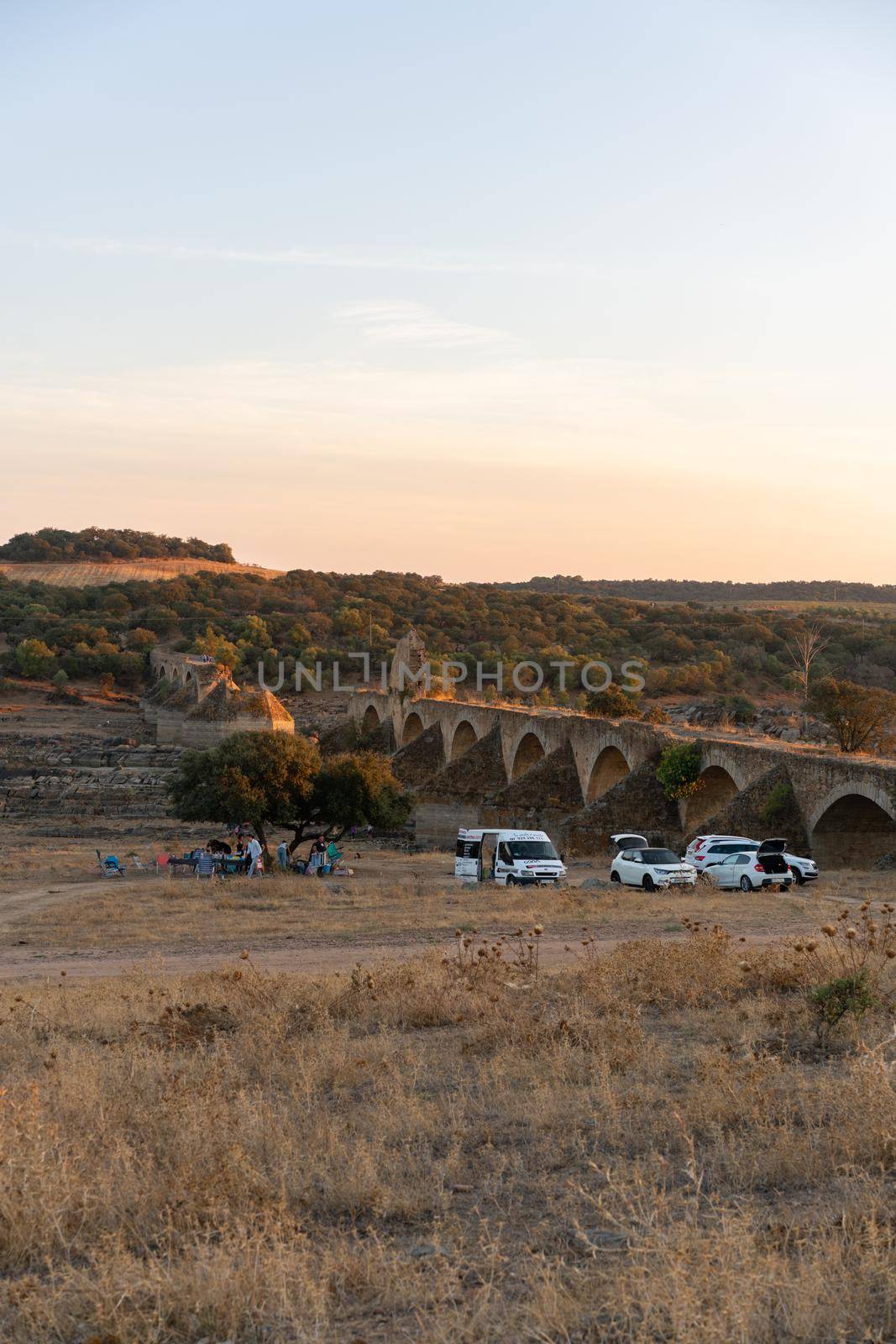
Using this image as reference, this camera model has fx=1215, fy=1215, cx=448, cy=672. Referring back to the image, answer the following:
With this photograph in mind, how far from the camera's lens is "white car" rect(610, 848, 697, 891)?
798 inches

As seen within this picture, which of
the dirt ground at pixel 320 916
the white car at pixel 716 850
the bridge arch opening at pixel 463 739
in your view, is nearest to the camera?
the dirt ground at pixel 320 916

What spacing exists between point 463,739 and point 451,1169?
129ft

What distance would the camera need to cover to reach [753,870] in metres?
20.2

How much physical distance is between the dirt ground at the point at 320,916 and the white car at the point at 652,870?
0.46m

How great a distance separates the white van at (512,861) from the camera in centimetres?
2072

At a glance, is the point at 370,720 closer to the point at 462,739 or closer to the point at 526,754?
the point at 462,739

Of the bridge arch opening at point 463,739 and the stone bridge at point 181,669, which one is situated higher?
the stone bridge at point 181,669

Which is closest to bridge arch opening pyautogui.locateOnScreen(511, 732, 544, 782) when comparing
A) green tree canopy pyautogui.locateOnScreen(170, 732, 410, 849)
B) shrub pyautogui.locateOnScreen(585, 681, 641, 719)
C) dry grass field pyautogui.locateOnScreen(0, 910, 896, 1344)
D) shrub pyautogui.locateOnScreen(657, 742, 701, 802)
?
shrub pyautogui.locateOnScreen(585, 681, 641, 719)

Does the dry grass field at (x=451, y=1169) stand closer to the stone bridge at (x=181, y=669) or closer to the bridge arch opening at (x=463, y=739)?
the bridge arch opening at (x=463, y=739)

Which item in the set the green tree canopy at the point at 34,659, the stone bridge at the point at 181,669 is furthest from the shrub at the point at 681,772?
the green tree canopy at the point at 34,659

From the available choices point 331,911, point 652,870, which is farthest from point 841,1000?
point 652,870

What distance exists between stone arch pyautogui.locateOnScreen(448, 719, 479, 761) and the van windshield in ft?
70.1

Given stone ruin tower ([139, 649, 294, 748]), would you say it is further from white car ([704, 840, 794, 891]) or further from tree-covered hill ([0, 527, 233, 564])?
tree-covered hill ([0, 527, 233, 564])

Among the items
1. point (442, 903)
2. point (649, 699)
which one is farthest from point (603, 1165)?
point (649, 699)
